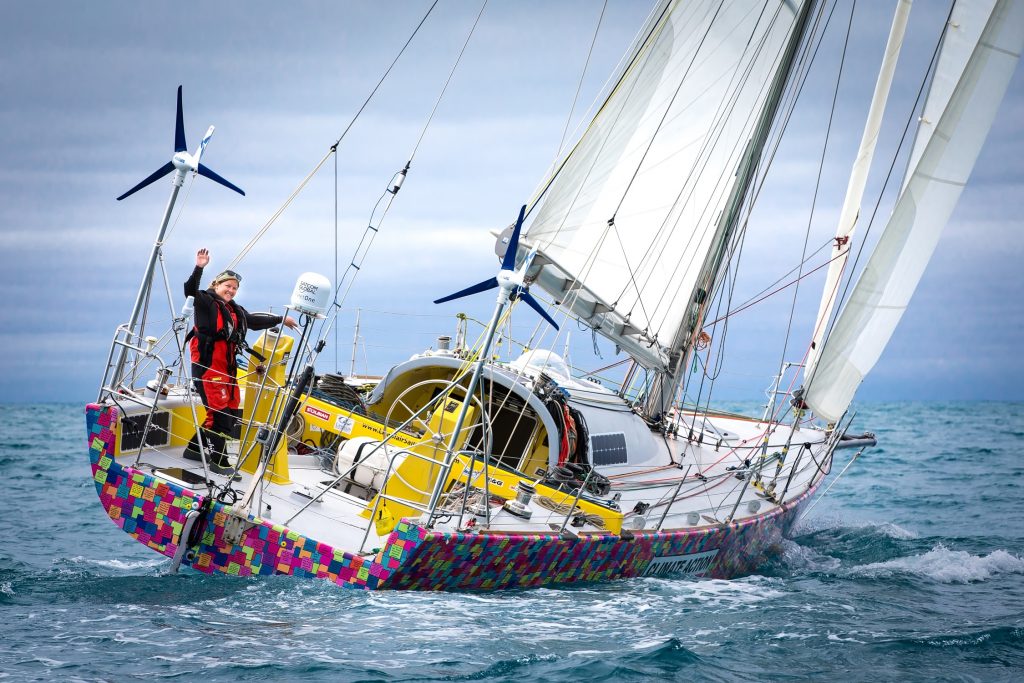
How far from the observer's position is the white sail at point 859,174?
16906 mm

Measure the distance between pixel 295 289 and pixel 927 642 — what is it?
688 cm

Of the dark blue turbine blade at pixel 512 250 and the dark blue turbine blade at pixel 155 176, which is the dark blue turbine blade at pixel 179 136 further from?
the dark blue turbine blade at pixel 512 250

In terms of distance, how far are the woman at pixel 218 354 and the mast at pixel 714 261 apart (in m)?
6.98

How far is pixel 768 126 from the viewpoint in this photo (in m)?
15.2

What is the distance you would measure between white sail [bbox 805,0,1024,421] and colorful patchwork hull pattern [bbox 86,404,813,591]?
5.41 meters

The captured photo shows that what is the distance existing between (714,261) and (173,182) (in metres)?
8.80

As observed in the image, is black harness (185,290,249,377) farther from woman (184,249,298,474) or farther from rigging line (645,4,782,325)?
rigging line (645,4,782,325)

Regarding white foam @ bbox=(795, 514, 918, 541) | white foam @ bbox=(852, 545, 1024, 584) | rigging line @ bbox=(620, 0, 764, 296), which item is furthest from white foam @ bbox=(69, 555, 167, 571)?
white foam @ bbox=(795, 514, 918, 541)

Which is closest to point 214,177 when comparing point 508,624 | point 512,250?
point 512,250

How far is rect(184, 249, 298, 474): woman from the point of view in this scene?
10.4 m

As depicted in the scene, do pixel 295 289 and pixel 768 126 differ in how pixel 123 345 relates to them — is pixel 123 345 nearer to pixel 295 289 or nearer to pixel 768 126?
pixel 295 289

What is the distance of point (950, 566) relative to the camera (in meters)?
13.5

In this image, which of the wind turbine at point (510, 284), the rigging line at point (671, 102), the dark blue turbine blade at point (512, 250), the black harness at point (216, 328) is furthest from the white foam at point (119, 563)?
the rigging line at point (671, 102)

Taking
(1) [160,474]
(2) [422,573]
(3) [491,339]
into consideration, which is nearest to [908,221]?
(3) [491,339]
